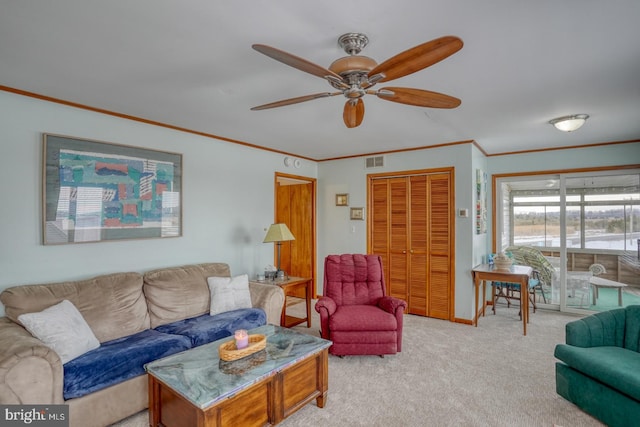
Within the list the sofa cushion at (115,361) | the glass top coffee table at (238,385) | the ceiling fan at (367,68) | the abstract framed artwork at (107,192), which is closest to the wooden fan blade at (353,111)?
the ceiling fan at (367,68)

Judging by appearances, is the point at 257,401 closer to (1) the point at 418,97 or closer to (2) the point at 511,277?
(1) the point at 418,97

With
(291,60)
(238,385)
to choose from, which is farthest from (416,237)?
(291,60)

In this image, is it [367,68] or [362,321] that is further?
[362,321]

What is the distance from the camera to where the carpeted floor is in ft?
7.36

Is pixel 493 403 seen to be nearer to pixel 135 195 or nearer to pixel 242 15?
pixel 242 15

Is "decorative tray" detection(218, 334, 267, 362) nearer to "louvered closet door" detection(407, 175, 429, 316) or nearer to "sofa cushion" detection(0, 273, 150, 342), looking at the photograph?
"sofa cushion" detection(0, 273, 150, 342)

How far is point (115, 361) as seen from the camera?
222 cm

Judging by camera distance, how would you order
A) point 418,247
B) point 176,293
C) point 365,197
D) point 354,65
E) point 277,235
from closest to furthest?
point 354,65, point 176,293, point 277,235, point 418,247, point 365,197

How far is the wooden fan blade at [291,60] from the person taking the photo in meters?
1.39

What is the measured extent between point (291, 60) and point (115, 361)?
2281 mm

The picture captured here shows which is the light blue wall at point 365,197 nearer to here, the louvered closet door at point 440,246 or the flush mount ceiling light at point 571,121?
the louvered closet door at point 440,246

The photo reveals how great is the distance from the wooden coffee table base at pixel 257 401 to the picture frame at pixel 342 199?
3162mm

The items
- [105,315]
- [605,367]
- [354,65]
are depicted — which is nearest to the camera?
[354,65]

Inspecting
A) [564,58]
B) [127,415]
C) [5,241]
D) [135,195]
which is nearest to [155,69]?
[135,195]
